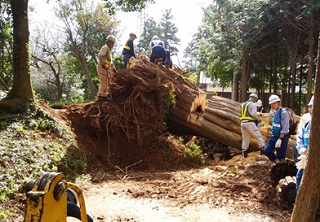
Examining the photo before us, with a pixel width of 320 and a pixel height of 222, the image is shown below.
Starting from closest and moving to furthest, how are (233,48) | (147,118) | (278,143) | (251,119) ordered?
(278,143), (251,119), (147,118), (233,48)

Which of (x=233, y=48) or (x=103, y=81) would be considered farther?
(x=233, y=48)

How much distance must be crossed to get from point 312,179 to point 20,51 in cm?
695

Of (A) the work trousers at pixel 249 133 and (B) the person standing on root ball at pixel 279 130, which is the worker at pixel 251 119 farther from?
(B) the person standing on root ball at pixel 279 130

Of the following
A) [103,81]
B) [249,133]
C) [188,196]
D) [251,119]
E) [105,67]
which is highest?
[105,67]

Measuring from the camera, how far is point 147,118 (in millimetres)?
8367

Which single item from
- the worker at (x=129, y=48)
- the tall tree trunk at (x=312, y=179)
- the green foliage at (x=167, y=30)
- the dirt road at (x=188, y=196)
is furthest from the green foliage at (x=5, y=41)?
the green foliage at (x=167, y=30)

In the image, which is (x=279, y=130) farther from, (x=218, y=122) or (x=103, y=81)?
(x=103, y=81)

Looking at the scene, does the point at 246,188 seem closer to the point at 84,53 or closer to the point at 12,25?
the point at 12,25

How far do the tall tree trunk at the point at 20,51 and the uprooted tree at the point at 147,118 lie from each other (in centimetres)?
159

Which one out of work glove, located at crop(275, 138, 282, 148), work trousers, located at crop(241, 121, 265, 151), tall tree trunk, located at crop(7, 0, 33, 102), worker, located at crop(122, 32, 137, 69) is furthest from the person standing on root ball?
tall tree trunk, located at crop(7, 0, 33, 102)

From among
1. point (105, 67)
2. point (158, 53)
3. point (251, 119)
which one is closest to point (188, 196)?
point (251, 119)

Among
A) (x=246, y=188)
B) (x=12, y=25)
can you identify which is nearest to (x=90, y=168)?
(x=246, y=188)

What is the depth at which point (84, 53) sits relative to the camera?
23.9 metres

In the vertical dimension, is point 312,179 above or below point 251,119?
below
